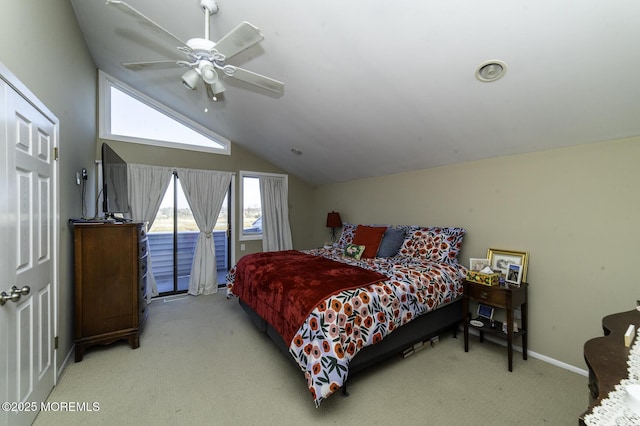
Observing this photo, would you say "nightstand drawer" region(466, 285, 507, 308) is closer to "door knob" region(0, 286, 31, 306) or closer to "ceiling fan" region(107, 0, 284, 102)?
"ceiling fan" region(107, 0, 284, 102)

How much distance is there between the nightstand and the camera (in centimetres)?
227

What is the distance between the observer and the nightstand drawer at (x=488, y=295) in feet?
7.64

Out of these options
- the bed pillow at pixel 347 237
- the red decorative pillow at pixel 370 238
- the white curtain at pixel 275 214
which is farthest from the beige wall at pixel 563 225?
the white curtain at pixel 275 214

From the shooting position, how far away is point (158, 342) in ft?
9.12

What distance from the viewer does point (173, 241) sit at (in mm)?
4391

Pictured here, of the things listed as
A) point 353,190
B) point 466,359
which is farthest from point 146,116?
point 466,359

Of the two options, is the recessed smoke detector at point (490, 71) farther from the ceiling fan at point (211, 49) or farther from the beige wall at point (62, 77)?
the beige wall at point (62, 77)

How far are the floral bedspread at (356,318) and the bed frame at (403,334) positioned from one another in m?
0.15

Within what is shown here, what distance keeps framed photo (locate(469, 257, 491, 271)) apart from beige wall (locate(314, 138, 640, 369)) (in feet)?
0.81

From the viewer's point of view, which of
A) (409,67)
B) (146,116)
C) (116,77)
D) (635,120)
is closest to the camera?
(635,120)

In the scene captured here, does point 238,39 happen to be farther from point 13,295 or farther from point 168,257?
point 168,257

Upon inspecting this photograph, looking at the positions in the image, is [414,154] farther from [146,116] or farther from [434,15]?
[146,116]

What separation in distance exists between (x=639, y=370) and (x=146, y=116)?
538 centimetres

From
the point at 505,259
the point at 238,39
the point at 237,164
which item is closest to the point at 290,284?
the point at 238,39
